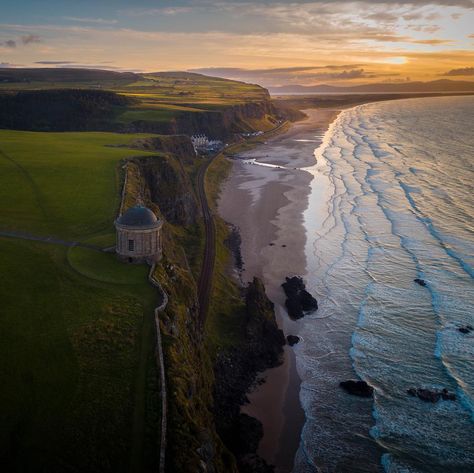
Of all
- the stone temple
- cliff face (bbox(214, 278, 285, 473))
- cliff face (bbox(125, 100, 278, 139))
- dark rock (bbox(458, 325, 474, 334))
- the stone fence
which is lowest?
cliff face (bbox(214, 278, 285, 473))

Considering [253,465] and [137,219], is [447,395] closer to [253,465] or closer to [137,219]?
[253,465]

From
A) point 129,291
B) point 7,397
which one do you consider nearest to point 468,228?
point 129,291

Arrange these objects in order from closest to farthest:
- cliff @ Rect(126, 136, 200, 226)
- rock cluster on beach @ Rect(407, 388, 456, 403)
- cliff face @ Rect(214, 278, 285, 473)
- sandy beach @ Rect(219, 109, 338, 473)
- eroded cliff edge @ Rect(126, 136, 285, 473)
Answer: eroded cliff edge @ Rect(126, 136, 285, 473)
cliff face @ Rect(214, 278, 285, 473)
sandy beach @ Rect(219, 109, 338, 473)
rock cluster on beach @ Rect(407, 388, 456, 403)
cliff @ Rect(126, 136, 200, 226)

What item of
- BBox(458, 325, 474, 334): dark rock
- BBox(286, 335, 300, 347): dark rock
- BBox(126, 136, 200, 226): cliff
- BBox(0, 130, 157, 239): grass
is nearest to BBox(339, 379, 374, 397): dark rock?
→ BBox(286, 335, 300, 347): dark rock

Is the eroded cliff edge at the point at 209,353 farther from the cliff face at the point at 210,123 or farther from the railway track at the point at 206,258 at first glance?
the cliff face at the point at 210,123

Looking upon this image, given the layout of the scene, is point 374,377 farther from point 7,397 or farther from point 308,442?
point 7,397

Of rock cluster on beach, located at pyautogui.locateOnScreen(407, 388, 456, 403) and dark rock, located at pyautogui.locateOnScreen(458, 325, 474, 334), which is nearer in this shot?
rock cluster on beach, located at pyautogui.locateOnScreen(407, 388, 456, 403)

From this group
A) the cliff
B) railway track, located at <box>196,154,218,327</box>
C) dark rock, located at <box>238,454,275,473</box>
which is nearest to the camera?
dark rock, located at <box>238,454,275,473</box>

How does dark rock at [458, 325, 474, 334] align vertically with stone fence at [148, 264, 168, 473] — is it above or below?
below

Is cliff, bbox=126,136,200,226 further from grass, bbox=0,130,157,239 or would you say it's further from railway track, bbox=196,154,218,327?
grass, bbox=0,130,157,239
